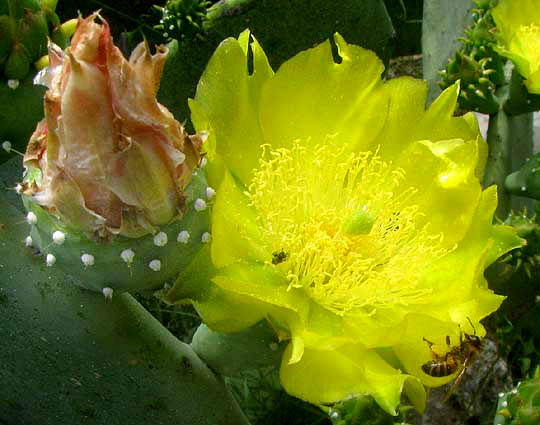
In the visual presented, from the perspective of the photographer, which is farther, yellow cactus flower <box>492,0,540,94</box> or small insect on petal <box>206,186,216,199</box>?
yellow cactus flower <box>492,0,540,94</box>

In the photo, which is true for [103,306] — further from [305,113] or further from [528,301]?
[528,301]

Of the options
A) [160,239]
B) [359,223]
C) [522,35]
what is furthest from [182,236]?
[522,35]

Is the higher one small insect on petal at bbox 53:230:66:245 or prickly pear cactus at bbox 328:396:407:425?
small insect on petal at bbox 53:230:66:245

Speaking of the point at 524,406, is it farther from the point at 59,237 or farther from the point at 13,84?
the point at 13,84

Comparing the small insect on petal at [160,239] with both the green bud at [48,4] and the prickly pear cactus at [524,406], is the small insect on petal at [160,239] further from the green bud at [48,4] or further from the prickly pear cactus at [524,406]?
the prickly pear cactus at [524,406]

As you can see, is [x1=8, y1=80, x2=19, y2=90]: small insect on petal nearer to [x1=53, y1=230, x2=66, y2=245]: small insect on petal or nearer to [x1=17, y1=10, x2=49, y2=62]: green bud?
[x1=17, y1=10, x2=49, y2=62]: green bud

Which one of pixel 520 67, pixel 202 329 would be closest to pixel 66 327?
pixel 202 329

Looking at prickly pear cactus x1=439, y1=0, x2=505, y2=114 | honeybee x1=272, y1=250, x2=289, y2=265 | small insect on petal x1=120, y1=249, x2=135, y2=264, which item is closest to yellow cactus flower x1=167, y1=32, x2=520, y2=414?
honeybee x1=272, y1=250, x2=289, y2=265
